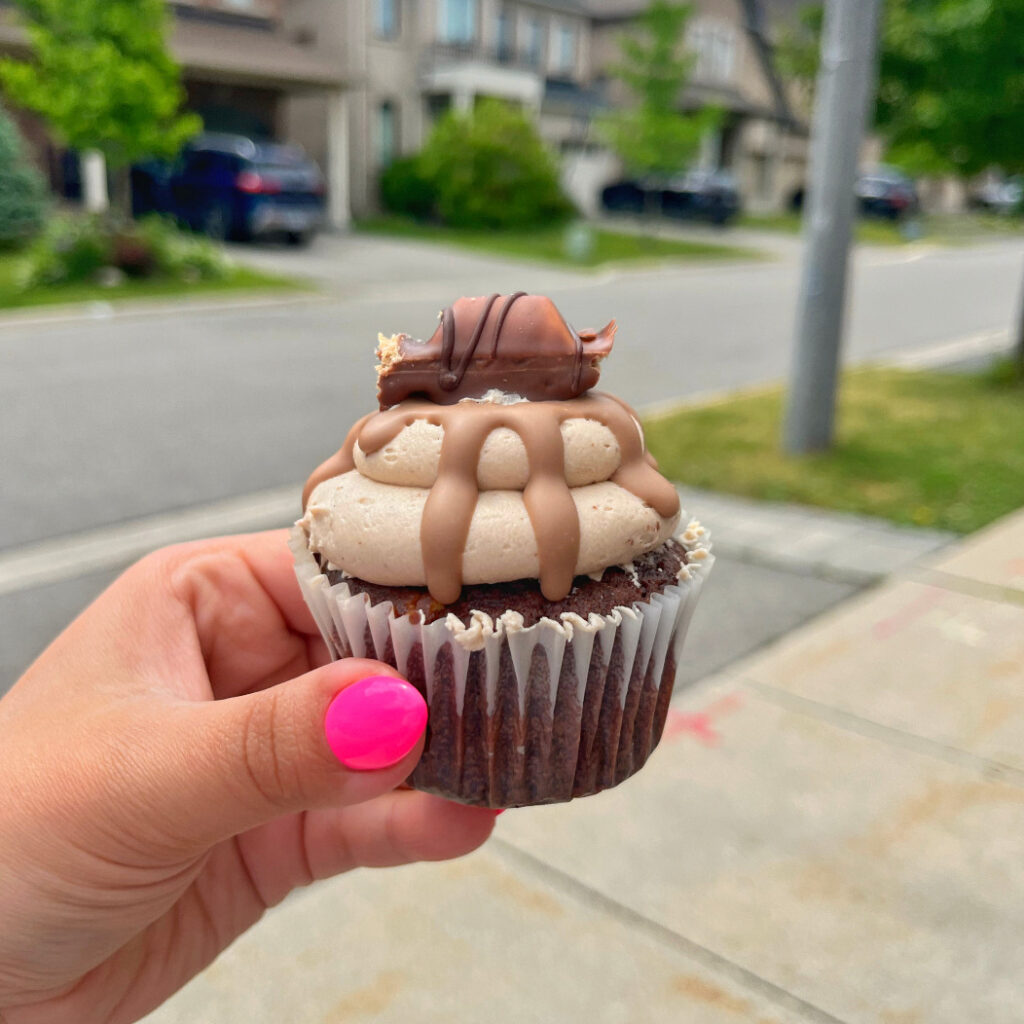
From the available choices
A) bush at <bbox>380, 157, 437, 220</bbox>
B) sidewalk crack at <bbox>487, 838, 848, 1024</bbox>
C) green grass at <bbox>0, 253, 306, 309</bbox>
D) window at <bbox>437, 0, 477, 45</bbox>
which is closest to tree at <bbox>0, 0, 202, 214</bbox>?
green grass at <bbox>0, 253, 306, 309</bbox>

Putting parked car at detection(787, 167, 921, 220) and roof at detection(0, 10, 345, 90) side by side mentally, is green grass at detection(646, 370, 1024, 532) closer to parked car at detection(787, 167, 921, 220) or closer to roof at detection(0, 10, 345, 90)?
roof at detection(0, 10, 345, 90)

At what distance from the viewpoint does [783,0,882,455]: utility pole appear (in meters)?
6.93

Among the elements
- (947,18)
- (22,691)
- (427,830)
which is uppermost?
(947,18)

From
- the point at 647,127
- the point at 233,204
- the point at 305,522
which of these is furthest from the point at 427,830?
the point at 647,127

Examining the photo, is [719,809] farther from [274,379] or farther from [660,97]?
[660,97]

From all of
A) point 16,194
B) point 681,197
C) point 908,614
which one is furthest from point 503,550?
point 681,197

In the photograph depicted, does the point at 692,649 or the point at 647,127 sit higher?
the point at 647,127

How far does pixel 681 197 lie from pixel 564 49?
685 centimetres

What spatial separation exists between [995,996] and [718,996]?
768 millimetres

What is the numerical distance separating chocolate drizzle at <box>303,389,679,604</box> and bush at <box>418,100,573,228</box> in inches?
1045

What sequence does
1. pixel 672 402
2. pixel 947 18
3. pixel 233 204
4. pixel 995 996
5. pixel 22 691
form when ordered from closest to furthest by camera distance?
pixel 22 691 → pixel 995 996 → pixel 947 18 → pixel 672 402 → pixel 233 204

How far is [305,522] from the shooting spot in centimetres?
212

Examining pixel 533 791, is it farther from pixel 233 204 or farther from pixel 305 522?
pixel 233 204

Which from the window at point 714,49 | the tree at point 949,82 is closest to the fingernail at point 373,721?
the tree at point 949,82
